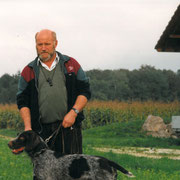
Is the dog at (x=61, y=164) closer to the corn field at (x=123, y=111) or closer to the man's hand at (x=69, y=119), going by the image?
the man's hand at (x=69, y=119)

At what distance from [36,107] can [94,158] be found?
1220 mm

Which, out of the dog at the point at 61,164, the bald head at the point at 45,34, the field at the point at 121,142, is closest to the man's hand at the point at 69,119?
the dog at the point at 61,164

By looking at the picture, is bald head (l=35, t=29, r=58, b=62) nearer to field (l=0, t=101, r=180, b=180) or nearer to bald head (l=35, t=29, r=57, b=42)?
bald head (l=35, t=29, r=57, b=42)

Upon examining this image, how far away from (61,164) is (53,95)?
3.36ft

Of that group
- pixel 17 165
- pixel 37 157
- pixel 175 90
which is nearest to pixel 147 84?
pixel 175 90

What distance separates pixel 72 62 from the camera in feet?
18.2

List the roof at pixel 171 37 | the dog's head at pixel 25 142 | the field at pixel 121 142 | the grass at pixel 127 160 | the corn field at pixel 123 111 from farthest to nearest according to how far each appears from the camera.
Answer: the corn field at pixel 123 111 → the roof at pixel 171 37 → the field at pixel 121 142 → the grass at pixel 127 160 → the dog's head at pixel 25 142

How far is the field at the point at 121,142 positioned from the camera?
8799 millimetres

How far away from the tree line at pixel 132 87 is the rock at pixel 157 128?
40915mm

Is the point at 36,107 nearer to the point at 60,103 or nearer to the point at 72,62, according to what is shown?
the point at 60,103

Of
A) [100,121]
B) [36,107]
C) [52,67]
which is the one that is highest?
[52,67]

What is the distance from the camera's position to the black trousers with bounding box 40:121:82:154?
5.48 metres

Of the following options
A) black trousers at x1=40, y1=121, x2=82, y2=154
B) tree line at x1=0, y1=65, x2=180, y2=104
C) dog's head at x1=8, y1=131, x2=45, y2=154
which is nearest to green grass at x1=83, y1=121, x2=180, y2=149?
black trousers at x1=40, y1=121, x2=82, y2=154

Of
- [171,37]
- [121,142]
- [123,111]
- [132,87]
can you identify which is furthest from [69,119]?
[132,87]
